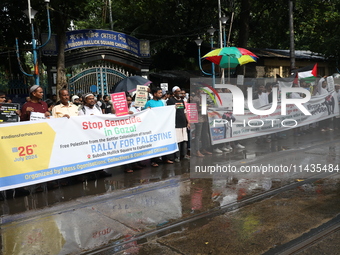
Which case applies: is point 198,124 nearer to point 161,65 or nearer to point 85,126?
point 85,126

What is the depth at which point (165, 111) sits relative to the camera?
8.04 meters

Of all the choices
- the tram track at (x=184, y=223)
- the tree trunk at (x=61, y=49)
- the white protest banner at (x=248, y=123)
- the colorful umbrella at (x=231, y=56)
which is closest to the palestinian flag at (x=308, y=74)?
the white protest banner at (x=248, y=123)

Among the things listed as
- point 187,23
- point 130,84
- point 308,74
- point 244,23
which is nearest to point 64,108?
point 130,84

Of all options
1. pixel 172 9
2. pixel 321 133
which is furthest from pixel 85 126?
pixel 172 9

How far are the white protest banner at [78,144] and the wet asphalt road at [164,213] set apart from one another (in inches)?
15.1

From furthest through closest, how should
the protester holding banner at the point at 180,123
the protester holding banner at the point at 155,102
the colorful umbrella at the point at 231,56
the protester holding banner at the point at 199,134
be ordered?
the colorful umbrella at the point at 231,56 → the protester holding banner at the point at 199,134 → the protester holding banner at the point at 180,123 → the protester holding banner at the point at 155,102

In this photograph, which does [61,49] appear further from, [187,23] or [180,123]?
[187,23]

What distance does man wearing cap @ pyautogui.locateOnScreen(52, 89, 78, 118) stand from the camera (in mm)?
6656

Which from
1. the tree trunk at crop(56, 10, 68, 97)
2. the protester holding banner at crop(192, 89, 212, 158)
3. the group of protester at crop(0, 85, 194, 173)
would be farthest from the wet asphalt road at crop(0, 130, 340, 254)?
the tree trunk at crop(56, 10, 68, 97)

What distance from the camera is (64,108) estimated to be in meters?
6.75

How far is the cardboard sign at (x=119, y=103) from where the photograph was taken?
707 cm

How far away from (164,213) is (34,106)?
3228 mm

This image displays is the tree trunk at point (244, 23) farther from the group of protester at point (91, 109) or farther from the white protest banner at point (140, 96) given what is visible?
the white protest banner at point (140, 96)

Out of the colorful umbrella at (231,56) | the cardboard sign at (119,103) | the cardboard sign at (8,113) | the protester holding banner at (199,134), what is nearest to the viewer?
the cardboard sign at (8,113)
